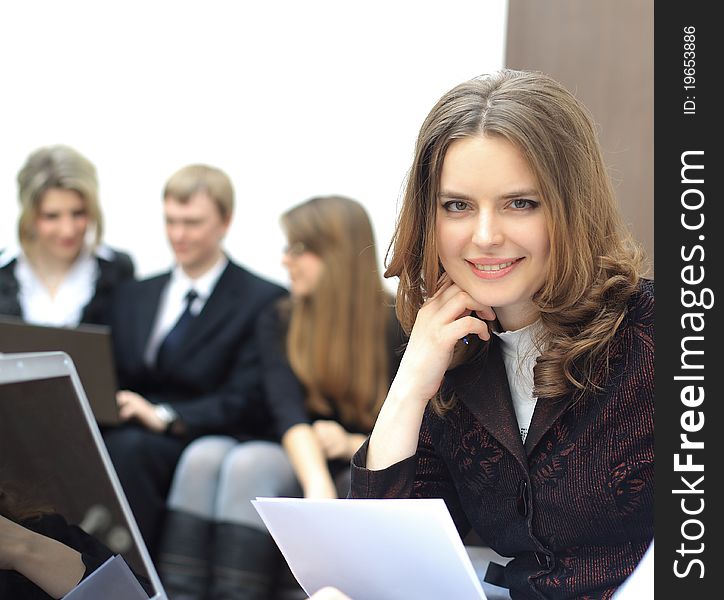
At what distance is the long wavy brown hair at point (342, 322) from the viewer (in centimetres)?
284

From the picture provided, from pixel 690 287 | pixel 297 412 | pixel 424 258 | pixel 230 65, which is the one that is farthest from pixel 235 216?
pixel 690 287

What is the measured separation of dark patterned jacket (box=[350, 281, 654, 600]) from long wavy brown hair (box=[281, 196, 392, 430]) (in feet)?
4.52

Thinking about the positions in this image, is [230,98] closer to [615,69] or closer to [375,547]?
[615,69]

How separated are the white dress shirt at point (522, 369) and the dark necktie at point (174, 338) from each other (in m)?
1.84

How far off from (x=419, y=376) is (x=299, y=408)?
4.69 feet

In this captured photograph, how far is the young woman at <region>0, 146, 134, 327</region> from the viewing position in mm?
3279

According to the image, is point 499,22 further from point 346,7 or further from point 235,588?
point 235,588

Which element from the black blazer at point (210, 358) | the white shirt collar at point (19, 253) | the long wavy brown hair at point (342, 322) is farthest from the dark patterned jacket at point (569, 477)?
the white shirt collar at point (19, 253)

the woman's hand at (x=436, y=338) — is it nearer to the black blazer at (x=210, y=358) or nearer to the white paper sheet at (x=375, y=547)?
the white paper sheet at (x=375, y=547)

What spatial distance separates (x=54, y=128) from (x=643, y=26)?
2146 millimetres

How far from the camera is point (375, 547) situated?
1.18 meters

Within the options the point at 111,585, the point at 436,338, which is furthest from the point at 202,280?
the point at 111,585

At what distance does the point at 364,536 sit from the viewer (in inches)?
46.0

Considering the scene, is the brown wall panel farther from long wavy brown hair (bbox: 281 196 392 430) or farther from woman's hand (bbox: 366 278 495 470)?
woman's hand (bbox: 366 278 495 470)
